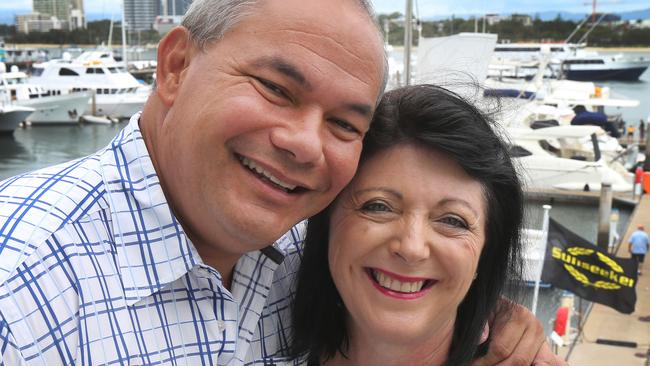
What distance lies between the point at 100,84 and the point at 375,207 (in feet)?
149

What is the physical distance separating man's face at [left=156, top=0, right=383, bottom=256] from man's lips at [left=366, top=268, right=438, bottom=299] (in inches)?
16.4

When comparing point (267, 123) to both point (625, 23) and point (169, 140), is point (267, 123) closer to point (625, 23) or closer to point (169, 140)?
point (169, 140)

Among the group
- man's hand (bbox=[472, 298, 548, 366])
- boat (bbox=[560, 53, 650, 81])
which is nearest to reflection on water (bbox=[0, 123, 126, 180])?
man's hand (bbox=[472, 298, 548, 366])

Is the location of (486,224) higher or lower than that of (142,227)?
lower

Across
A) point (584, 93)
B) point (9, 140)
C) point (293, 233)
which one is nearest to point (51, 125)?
point (9, 140)

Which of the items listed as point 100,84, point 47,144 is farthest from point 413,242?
point 100,84

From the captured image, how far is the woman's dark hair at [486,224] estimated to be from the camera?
240 centimetres

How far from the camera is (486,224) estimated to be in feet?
8.11

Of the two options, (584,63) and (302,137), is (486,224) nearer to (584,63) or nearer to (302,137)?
(302,137)

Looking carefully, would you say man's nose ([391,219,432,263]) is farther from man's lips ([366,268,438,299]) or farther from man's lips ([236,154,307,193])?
man's lips ([236,154,307,193])

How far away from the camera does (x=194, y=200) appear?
2.04 meters

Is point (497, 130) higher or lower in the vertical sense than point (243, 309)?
higher

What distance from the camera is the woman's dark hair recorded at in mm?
2396

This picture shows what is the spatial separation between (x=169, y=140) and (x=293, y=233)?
945 mm
